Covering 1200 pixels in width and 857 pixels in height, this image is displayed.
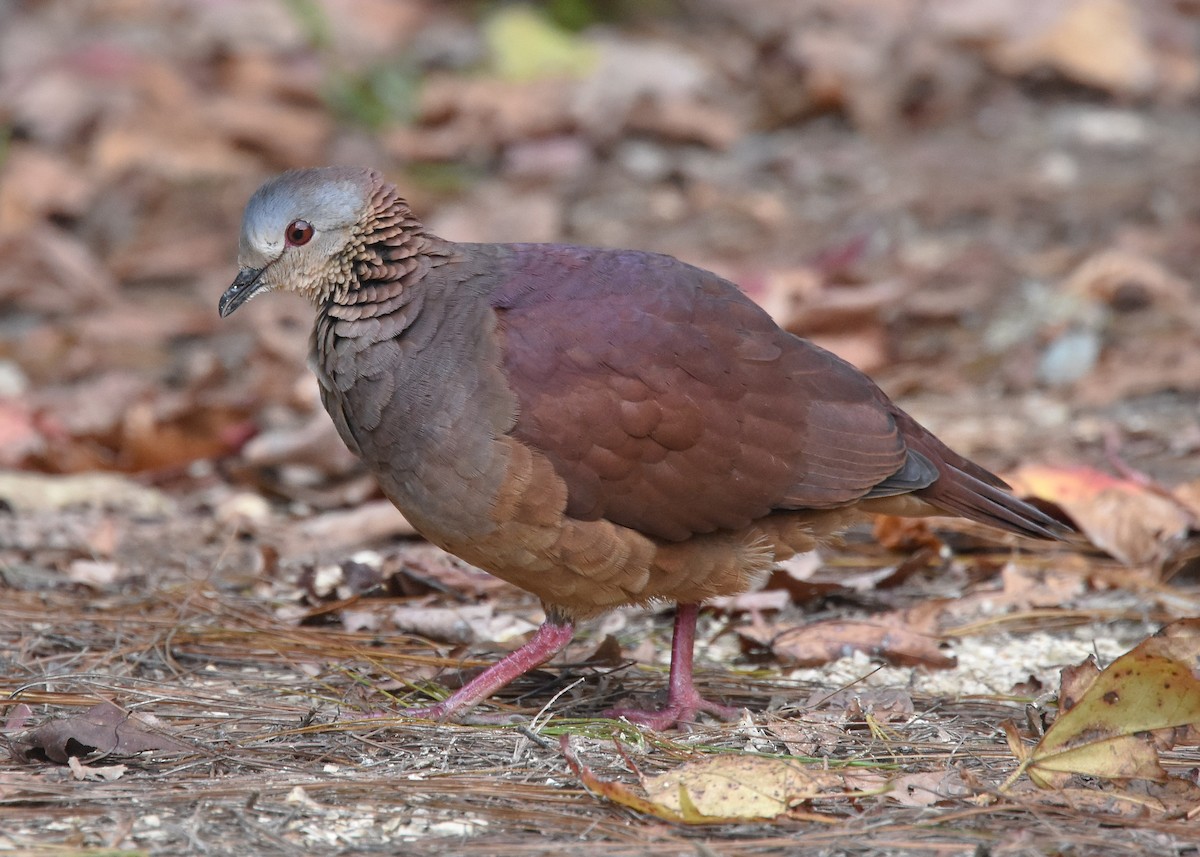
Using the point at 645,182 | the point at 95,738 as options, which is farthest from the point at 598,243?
the point at 95,738

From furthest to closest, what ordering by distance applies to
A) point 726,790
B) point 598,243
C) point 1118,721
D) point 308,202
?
point 598,243 → point 308,202 → point 1118,721 → point 726,790

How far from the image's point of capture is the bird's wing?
11.0 ft

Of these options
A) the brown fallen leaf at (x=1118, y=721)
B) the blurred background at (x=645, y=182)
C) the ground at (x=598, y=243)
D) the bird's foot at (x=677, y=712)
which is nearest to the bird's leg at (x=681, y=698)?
the bird's foot at (x=677, y=712)

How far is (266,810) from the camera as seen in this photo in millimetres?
2699

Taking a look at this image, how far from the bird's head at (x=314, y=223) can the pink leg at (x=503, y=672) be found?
3.13ft

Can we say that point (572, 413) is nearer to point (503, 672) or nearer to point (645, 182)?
point (503, 672)

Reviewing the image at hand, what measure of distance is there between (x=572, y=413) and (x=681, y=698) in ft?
2.38

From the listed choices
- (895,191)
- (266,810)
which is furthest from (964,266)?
(266,810)

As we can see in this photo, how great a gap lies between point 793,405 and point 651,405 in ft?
1.29

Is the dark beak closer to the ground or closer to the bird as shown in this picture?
the bird

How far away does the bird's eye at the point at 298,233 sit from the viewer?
11.8 ft

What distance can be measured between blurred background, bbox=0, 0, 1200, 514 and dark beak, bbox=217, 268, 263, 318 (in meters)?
1.50

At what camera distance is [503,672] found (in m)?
3.48

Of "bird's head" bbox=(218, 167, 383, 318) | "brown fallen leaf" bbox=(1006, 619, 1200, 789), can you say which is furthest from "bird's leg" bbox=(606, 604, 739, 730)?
"bird's head" bbox=(218, 167, 383, 318)
